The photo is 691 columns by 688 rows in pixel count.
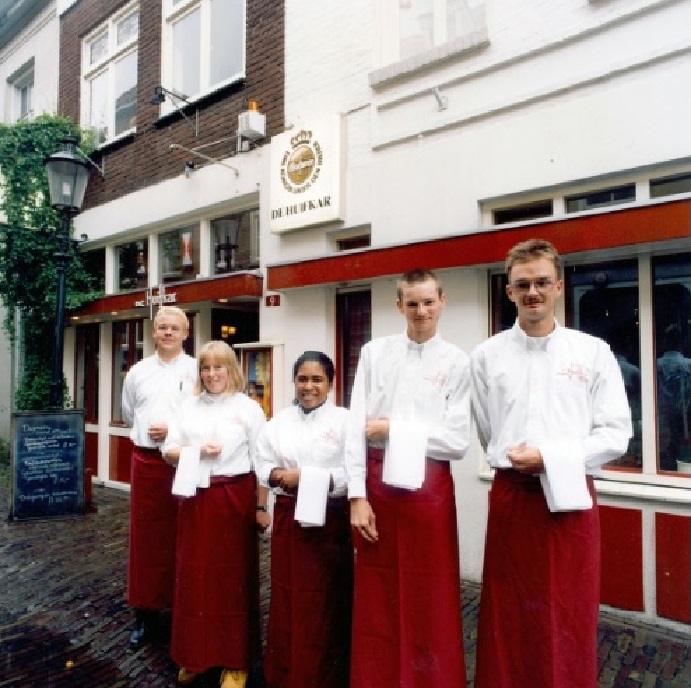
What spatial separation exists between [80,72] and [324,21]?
5753 millimetres

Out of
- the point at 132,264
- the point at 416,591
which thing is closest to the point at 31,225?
the point at 132,264

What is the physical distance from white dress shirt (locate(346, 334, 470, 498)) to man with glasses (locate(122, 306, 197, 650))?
5.31ft

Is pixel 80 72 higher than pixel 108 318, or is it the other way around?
pixel 80 72

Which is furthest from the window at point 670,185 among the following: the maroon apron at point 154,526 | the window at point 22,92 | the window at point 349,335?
the window at point 22,92

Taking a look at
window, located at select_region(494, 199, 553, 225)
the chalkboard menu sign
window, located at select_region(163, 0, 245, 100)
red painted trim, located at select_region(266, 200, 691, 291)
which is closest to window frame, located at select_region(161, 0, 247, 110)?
window, located at select_region(163, 0, 245, 100)

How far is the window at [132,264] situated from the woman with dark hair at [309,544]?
638 cm

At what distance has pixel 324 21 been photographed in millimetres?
6137

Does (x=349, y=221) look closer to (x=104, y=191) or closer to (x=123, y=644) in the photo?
(x=123, y=644)

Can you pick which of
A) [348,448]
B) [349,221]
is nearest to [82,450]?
[349,221]

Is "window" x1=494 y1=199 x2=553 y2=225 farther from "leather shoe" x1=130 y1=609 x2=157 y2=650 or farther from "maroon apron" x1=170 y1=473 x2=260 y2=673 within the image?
"leather shoe" x1=130 y1=609 x2=157 y2=650

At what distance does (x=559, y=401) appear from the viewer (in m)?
2.38

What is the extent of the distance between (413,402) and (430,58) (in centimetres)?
376

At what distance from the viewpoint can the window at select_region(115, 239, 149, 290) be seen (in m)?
8.81

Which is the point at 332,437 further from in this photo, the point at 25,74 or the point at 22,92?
the point at 22,92
